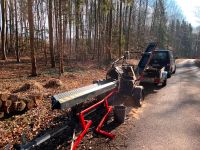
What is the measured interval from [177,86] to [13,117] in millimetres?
11566

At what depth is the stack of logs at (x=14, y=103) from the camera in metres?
8.48

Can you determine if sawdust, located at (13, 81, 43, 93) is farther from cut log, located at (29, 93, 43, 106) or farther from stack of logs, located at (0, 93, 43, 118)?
stack of logs, located at (0, 93, 43, 118)

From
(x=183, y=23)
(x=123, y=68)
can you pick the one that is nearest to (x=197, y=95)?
(x=123, y=68)

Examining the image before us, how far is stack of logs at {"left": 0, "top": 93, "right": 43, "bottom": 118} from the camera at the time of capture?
8.48m

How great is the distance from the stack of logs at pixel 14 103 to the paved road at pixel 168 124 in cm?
374

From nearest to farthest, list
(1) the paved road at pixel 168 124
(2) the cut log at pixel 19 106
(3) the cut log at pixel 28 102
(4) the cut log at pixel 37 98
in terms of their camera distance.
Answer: (1) the paved road at pixel 168 124 < (2) the cut log at pixel 19 106 < (3) the cut log at pixel 28 102 < (4) the cut log at pixel 37 98

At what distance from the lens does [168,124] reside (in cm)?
938

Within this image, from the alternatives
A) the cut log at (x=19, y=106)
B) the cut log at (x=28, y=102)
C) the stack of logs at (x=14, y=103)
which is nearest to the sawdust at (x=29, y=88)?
the stack of logs at (x=14, y=103)

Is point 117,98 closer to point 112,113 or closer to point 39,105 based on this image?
point 112,113

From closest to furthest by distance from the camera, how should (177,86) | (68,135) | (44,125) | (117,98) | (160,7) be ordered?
(68,135) → (44,125) → (117,98) → (177,86) → (160,7)

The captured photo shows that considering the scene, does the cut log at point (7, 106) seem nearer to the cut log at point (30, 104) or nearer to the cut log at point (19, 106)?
the cut log at point (19, 106)

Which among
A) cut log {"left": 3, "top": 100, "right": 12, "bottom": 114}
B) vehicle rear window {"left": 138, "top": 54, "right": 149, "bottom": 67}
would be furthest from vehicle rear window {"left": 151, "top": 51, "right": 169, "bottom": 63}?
cut log {"left": 3, "top": 100, "right": 12, "bottom": 114}

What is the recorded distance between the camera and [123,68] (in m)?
12.7

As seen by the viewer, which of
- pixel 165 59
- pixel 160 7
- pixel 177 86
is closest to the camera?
pixel 177 86
